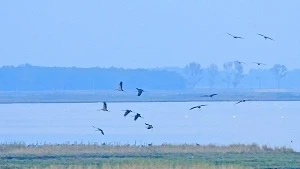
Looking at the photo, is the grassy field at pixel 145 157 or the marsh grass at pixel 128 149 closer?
the grassy field at pixel 145 157

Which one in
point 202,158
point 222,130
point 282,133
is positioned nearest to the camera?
point 202,158

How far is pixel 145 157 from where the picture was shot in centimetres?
4025

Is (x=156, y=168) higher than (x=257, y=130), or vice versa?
(x=257, y=130)

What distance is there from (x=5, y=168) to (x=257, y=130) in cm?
5452

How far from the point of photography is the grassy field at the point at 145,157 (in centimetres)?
3447

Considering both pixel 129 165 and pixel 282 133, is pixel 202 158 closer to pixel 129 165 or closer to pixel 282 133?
pixel 129 165

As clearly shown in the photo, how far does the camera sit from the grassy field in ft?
113

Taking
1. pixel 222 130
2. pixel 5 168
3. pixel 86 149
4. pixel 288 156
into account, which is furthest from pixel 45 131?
pixel 5 168

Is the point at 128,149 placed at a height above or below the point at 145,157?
above

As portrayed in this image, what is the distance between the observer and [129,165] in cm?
3325

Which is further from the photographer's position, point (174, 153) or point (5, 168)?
point (174, 153)

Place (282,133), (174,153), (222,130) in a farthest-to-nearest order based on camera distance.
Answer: (222,130)
(282,133)
(174,153)

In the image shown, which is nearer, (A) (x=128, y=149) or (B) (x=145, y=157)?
(B) (x=145, y=157)

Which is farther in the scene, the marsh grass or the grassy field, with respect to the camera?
the marsh grass
